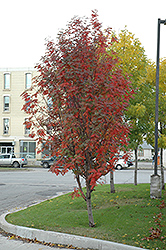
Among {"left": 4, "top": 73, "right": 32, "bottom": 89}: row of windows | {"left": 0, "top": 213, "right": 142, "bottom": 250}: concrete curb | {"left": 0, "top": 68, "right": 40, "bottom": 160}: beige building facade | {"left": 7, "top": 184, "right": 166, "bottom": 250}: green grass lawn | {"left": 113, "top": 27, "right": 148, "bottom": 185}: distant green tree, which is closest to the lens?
{"left": 0, "top": 213, "right": 142, "bottom": 250}: concrete curb

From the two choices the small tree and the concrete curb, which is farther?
the small tree

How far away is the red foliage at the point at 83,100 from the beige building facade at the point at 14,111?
1696 inches

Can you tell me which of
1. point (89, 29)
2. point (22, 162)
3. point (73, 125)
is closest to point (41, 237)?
point (73, 125)

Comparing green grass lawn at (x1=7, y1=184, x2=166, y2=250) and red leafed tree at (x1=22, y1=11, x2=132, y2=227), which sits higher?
red leafed tree at (x1=22, y1=11, x2=132, y2=227)

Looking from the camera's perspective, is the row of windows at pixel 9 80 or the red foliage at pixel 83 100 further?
the row of windows at pixel 9 80

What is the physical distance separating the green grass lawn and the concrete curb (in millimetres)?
219

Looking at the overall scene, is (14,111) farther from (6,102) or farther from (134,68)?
(134,68)

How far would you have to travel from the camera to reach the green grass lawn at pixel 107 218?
6.42 metres

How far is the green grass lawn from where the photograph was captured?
6.42 metres

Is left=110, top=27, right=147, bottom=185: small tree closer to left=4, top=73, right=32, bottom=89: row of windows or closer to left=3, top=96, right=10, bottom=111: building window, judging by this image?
left=4, top=73, right=32, bottom=89: row of windows

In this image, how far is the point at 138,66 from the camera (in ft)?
43.0

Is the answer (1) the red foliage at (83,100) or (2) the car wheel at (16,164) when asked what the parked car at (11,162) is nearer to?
(2) the car wheel at (16,164)

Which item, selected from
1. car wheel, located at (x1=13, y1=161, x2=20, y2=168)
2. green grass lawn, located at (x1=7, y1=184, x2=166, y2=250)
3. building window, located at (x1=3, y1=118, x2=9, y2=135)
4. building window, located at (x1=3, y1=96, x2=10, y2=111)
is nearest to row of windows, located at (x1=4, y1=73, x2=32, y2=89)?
building window, located at (x1=3, y1=96, x2=10, y2=111)

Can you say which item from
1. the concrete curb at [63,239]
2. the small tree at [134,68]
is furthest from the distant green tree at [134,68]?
the concrete curb at [63,239]
